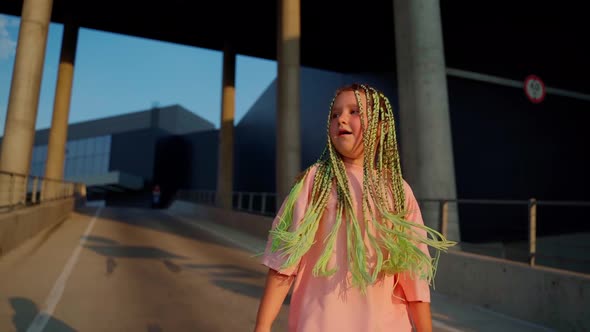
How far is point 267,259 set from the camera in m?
1.54

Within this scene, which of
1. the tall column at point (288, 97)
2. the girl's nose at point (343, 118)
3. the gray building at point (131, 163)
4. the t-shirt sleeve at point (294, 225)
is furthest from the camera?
the gray building at point (131, 163)

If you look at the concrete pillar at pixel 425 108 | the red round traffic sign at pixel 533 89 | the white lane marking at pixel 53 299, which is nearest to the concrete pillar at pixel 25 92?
the white lane marking at pixel 53 299

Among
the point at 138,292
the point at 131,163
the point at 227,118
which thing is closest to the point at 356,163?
the point at 138,292

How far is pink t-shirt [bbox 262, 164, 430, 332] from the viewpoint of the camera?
4.99 ft

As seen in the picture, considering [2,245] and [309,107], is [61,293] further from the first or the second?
[309,107]

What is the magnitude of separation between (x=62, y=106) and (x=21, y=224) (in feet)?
64.3

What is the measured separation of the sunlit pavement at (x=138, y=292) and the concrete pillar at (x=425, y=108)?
337 cm

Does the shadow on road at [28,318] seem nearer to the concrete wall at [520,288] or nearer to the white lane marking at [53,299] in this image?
the white lane marking at [53,299]

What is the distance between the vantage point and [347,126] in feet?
5.32

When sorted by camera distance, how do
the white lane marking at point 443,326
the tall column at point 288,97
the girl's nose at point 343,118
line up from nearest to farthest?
the girl's nose at point 343,118 → the white lane marking at point 443,326 → the tall column at point 288,97

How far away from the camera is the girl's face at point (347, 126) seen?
163 centimetres

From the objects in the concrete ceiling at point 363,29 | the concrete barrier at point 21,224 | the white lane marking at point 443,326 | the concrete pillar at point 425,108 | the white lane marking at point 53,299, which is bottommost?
the white lane marking at point 443,326

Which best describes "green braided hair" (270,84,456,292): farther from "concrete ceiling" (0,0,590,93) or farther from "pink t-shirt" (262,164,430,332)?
"concrete ceiling" (0,0,590,93)

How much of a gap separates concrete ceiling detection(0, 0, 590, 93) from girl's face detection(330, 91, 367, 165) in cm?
1833
